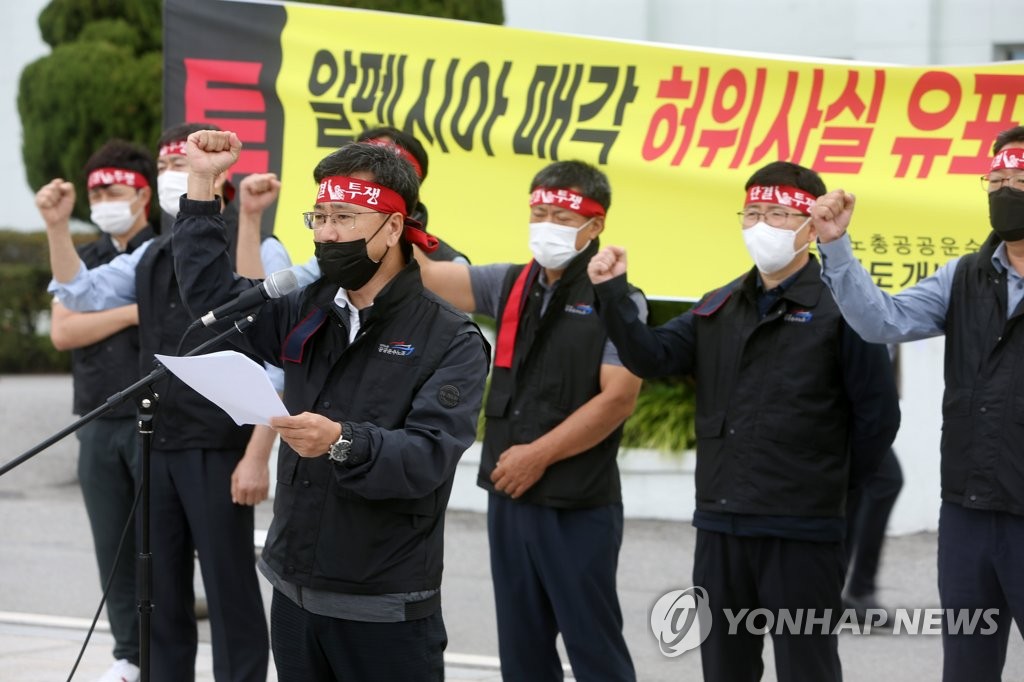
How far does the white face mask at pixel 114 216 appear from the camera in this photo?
624cm

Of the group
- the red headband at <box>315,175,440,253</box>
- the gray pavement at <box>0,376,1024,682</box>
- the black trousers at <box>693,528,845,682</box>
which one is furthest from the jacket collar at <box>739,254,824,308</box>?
the gray pavement at <box>0,376,1024,682</box>

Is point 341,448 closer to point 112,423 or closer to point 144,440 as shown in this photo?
point 144,440

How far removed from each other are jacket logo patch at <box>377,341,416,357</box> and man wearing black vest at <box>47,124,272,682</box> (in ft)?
5.37

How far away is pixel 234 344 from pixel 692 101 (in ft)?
10.0

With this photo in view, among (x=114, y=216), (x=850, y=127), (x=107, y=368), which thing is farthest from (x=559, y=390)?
(x=114, y=216)

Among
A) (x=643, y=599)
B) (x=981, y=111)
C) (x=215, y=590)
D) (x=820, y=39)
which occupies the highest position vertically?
(x=820, y=39)

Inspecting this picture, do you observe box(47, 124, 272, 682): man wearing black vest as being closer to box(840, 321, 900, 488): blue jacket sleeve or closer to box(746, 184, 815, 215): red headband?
box(746, 184, 815, 215): red headband

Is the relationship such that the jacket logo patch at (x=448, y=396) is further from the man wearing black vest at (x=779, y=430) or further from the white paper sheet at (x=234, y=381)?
the man wearing black vest at (x=779, y=430)

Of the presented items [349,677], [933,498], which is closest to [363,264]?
[349,677]

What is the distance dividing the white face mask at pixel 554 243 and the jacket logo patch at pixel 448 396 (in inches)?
63.1

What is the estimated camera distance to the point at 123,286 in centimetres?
599

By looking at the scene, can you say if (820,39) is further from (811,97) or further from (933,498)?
(811,97)

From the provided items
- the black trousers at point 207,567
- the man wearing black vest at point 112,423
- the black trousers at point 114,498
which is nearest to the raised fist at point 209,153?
the black trousers at point 207,567

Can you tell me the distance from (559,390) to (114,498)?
7.01 ft
